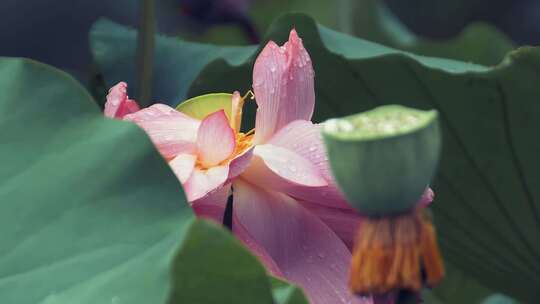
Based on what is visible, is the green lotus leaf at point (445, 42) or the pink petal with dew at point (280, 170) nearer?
the pink petal with dew at point (280, 170)

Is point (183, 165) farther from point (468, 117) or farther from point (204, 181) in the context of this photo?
point (468, 117)

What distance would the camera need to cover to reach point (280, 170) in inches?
27.1

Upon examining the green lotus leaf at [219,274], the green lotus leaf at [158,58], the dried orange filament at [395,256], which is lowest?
the green lotus leaf at [158,58]

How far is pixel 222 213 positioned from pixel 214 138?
5 centimetres

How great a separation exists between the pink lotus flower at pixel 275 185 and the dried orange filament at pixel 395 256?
0.65ft

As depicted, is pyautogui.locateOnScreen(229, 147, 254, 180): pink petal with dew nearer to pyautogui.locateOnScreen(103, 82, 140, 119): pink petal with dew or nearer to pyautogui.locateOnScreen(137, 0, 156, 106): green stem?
pyautogui.locateOnScreen(103, 82, 140, 119): pink petal with dew

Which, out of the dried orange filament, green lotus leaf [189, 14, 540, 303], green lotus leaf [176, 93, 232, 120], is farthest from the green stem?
the dried orange filament

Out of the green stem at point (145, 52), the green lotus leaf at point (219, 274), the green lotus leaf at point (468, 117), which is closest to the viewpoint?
the green lotus leaf at point (219, 274)

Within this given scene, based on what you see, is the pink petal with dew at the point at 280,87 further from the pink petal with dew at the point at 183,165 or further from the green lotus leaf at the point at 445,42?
the green lotus leaf at the point at 445,42

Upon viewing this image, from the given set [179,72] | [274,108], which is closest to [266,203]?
[274,108]

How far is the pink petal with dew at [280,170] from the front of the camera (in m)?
0.68

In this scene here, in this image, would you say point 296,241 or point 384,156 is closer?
point 384,156

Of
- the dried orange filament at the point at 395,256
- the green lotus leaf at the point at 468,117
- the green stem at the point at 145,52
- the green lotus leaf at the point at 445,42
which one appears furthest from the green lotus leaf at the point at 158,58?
the dried orange filament at the point at 395,256

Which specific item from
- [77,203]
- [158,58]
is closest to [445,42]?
[158,58]
